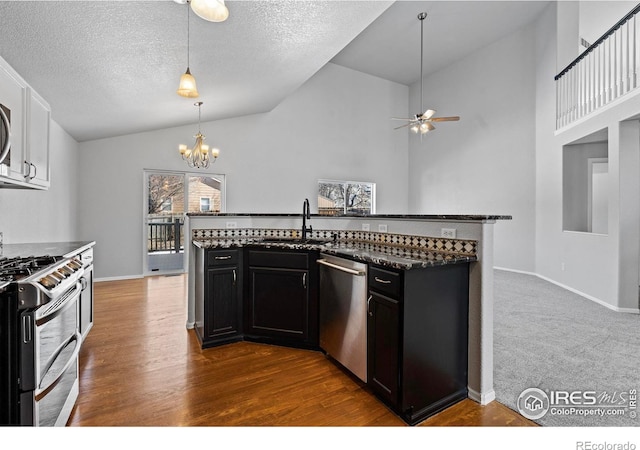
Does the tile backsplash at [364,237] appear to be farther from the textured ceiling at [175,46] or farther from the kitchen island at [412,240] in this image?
the textured ceiling at [175,46]

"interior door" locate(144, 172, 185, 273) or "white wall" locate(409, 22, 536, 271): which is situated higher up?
"white wall" locate(409, 22, 536, 271)

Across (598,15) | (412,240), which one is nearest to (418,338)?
(412,240)

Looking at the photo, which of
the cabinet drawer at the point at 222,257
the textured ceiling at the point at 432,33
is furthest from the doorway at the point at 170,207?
the textured ceiling at the point at 432,33

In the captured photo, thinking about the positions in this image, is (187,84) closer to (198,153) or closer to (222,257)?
(222,257)

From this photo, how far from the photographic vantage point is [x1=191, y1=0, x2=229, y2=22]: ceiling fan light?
1485mm

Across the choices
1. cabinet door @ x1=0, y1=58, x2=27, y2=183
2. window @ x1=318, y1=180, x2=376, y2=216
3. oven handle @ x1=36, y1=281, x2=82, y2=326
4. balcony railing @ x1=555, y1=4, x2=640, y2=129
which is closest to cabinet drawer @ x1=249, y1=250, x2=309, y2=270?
oven handle @ x1=36, y1=281, x2=82, y2=326

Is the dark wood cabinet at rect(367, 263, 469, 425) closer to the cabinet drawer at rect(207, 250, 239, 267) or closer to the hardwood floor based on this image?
the hardwood floor

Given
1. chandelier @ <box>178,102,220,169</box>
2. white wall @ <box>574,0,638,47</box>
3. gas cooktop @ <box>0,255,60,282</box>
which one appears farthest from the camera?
chandelier @ <box>178,102,220,169</box>

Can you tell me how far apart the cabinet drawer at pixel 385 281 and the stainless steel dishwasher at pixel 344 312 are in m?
0.09

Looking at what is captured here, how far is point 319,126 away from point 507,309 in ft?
18.6

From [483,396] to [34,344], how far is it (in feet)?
7.84

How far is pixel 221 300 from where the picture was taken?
9.11 feet

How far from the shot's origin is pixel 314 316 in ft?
8.62

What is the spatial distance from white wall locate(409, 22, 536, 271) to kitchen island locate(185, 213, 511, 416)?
4.93m
